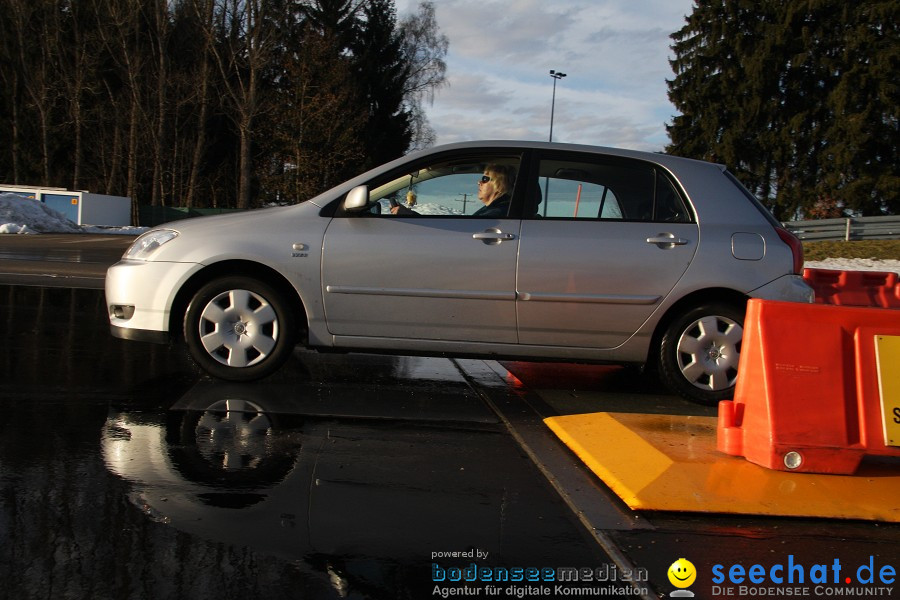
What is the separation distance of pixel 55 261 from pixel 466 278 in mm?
11509

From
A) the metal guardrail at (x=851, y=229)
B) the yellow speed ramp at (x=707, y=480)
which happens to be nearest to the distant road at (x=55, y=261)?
the yellow speed ramp at (x=707, y=480)

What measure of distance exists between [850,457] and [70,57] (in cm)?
4724

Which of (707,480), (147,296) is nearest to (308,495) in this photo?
(707,480)

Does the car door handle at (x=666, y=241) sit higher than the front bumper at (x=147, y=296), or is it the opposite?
the car door handle at (x=666, y=241)

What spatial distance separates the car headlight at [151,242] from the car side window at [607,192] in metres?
2.54

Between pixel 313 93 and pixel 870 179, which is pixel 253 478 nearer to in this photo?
pixel 313 93

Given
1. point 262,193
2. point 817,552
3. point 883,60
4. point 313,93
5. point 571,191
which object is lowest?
point 817,552

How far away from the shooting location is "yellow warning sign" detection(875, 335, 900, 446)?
13.2 ft

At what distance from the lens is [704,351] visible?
5.70 m

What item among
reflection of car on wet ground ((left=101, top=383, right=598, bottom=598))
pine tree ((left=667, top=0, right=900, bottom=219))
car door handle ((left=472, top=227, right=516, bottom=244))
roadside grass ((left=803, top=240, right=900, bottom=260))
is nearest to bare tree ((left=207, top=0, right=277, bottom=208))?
pine tree ((left=667, top=0, right=900, bottom=219))

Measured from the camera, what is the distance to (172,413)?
491 cm

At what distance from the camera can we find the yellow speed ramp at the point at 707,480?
368 centimetres

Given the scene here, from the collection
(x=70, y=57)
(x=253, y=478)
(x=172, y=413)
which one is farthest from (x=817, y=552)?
(x=70, y=57)

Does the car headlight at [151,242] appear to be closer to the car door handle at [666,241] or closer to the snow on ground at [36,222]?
the car door handle at [666,241]
